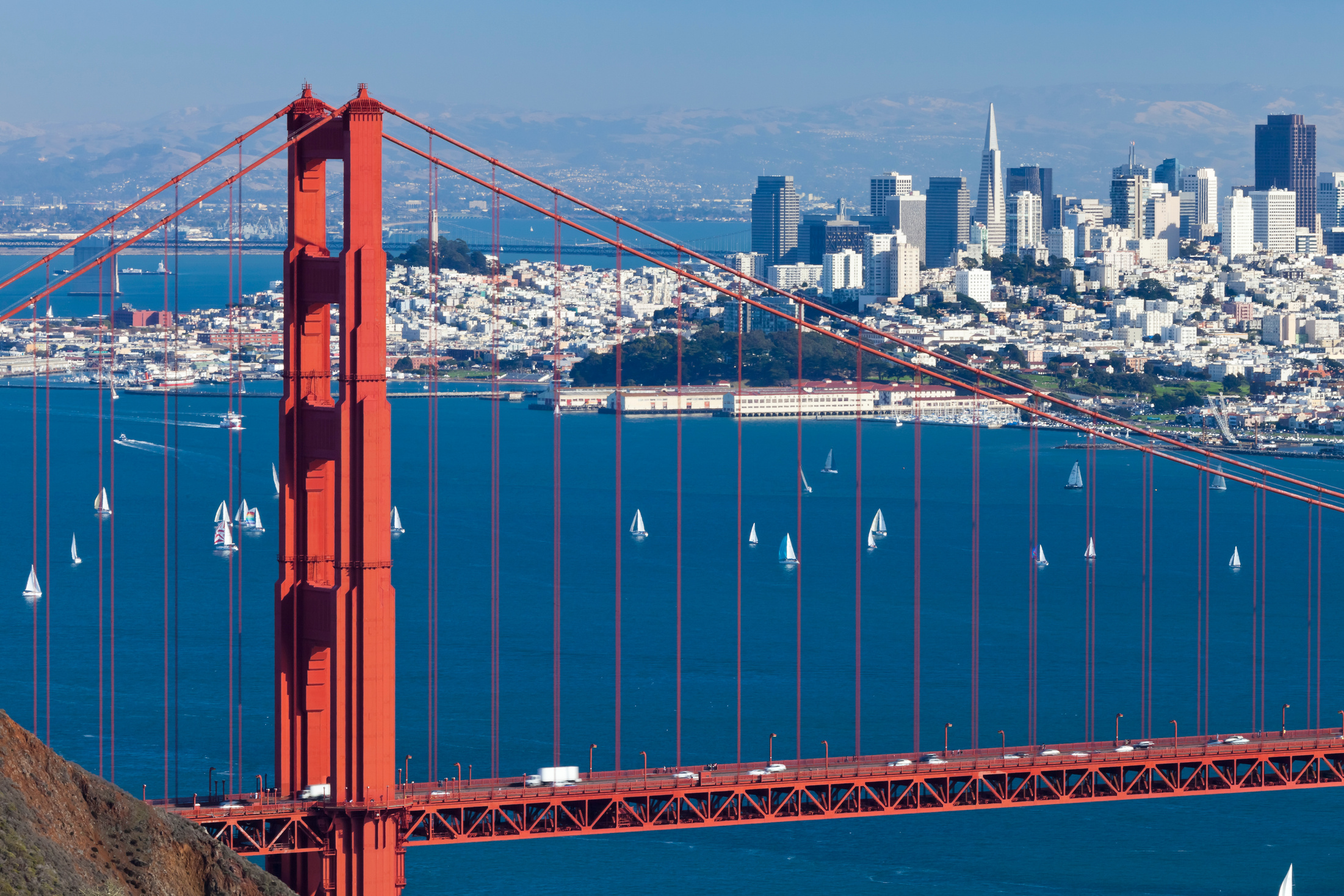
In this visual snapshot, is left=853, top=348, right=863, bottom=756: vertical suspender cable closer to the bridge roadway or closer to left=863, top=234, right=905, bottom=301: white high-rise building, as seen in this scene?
the bridge roadway

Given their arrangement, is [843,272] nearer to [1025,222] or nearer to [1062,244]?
[1062,244]

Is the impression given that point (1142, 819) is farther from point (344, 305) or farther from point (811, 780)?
point (344, 305)

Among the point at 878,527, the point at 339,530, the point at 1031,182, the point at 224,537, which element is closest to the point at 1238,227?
the point at 1031,182

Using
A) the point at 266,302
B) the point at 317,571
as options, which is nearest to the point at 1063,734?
the point at 317,571

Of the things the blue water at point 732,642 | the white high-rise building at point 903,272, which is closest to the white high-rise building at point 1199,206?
the white high-rise building at point 903,272

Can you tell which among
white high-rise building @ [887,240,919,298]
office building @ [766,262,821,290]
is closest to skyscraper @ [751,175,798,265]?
office building @ [766,262,821,290]

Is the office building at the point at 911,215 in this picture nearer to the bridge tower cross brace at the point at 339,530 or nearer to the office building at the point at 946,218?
the office building at the point at 946,218

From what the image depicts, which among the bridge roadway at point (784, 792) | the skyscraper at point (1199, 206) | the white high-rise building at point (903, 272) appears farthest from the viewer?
the skyscraper at point (1199, 206)
